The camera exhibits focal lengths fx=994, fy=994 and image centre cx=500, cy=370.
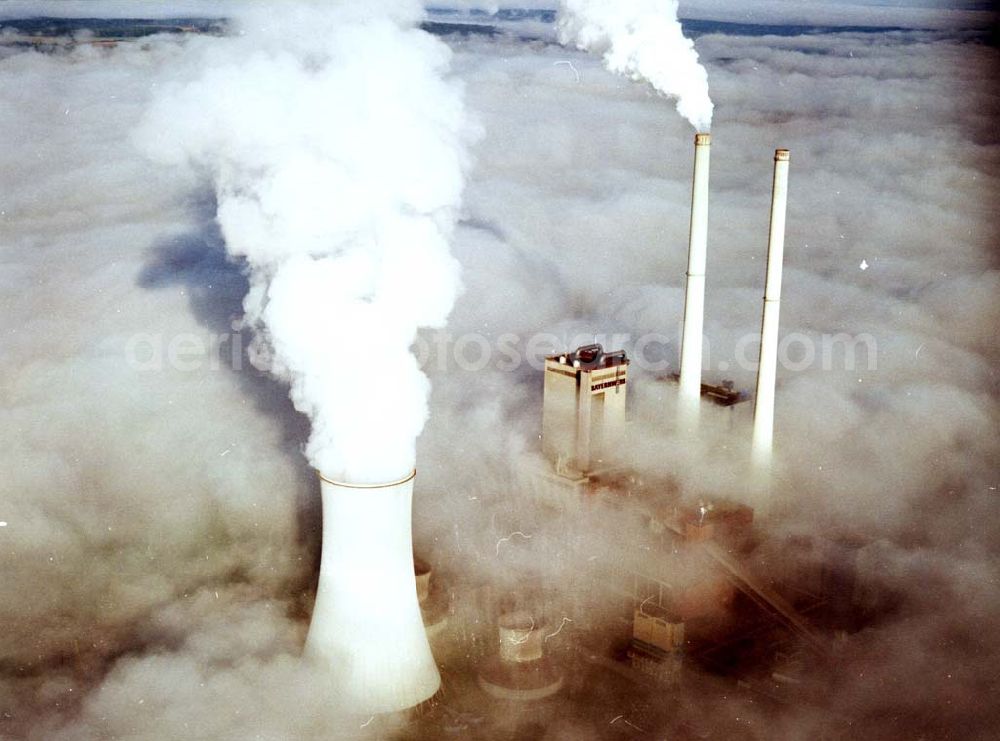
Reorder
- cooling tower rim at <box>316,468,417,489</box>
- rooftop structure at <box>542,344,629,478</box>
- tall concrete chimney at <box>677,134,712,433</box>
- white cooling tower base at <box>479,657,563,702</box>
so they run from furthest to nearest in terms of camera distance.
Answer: rooftop structure at <box>542,344,629,478</box> → tall concrete chimney at <box>677,134,712,433</box> → white cooling tower base at <box>479,657,563,702</box> → cooling tower rim at <box>316,468,417,489</box>

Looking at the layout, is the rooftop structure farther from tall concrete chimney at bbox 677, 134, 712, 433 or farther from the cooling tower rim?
the cooling tower rim

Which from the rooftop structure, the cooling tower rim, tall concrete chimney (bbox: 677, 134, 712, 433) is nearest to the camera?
the cooling tower rim

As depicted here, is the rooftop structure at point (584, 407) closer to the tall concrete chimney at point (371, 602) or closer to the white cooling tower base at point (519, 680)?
the white cooling tower base at point (519, 680)

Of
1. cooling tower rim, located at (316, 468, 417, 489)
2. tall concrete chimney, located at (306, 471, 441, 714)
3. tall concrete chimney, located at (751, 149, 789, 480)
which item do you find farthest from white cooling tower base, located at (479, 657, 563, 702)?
tall concrete chimney, located at (751, 149, 789, 480)

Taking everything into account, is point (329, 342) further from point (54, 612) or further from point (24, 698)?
point (54, 612)

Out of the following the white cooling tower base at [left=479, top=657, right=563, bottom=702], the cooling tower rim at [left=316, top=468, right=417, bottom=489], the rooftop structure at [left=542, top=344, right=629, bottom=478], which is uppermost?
the cooling tower rim at [left=316, top=468, right=417, bottom=489]

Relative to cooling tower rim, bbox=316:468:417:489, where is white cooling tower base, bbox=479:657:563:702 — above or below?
below

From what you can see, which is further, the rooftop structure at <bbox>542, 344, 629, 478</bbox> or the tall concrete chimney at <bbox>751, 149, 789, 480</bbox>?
the rooftop structure at <bbox>542, 344, 629, 478</bbox>
